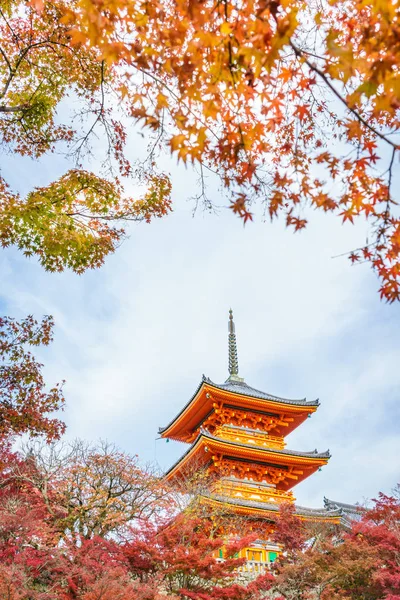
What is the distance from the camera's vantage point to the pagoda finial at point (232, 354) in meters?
23.0

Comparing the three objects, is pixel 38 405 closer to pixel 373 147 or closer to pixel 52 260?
pixel 52 260

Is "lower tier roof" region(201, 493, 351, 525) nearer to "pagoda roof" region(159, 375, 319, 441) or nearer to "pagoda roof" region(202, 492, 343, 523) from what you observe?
"pagoda roof" region(202, 492, 343, 523)

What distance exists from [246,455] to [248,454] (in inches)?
5.6

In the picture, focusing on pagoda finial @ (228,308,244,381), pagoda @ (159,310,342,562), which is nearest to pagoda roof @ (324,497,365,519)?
pagoda @ (159,310,342,562)

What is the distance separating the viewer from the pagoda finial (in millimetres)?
22981

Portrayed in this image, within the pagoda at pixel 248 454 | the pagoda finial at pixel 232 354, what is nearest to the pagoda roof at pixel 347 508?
the pagoda at pixel 248 454

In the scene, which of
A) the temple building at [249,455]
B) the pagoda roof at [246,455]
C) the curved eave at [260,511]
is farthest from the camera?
the pagoda roof at [246,455]

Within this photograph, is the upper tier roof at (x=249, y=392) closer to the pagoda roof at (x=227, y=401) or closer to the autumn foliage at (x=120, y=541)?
the pagoda roof at (x=227, y=401)

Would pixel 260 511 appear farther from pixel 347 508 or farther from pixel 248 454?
pixel 347 508

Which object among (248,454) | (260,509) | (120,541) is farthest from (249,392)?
(120,541)

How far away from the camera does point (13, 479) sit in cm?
1313

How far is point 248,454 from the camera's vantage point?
17.8 meters

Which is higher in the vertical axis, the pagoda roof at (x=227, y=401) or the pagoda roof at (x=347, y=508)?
the pagoda roof at (x=227, y=401)

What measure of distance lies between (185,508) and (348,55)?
1275cm
